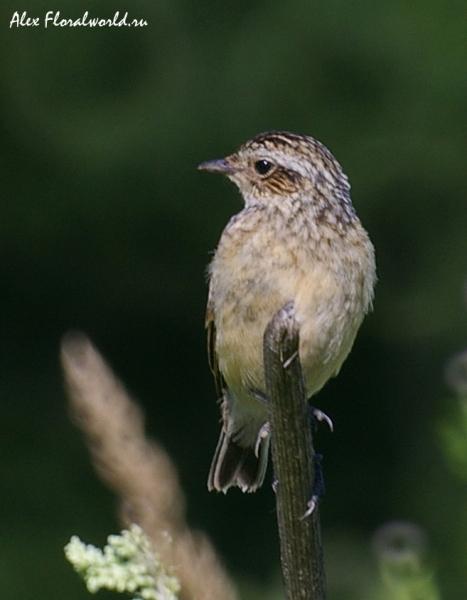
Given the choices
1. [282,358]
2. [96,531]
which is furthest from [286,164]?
[96,531]

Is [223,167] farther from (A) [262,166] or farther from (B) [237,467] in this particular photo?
(B) [237,467]

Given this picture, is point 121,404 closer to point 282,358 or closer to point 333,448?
point 282,358

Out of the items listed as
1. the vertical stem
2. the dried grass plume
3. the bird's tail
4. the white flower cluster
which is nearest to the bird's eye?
the bird's tail

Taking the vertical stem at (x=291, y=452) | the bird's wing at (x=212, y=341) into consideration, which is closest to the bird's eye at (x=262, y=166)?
the bird's wing at (x=212, y=341)

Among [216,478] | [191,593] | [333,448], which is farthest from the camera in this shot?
[333,448]

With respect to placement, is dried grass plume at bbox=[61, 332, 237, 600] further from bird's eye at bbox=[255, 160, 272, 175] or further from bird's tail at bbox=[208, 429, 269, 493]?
bird's tail at bbox=[208, 429, 269, 493]

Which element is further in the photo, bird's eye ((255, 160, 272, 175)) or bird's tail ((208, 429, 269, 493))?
bird's tail ((208, 429, 269, 493))

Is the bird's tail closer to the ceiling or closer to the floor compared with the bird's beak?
closer to the floor
